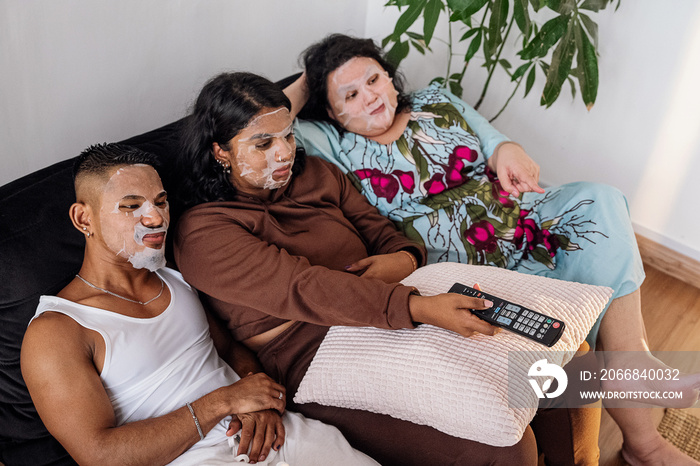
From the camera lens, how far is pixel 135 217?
4.25 ft

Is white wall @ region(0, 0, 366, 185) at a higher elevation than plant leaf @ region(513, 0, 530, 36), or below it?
below

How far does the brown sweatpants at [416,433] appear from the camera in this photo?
1276 mm

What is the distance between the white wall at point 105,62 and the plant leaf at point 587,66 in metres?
1.03

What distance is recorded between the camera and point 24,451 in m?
1.32

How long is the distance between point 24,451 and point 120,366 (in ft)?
1.05

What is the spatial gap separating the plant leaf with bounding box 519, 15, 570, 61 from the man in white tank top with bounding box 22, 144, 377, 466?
127cm

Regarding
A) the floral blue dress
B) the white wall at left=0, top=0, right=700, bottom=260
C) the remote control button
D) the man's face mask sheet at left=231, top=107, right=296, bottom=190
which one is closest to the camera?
the remote control button

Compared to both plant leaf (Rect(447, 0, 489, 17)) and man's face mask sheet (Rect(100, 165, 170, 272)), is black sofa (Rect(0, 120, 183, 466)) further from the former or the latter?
plant leaf (Rect(447, 0, 489, 17))

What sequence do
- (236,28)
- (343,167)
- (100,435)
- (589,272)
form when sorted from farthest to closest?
(236,28)
(343,167)
(589,272)
(100,435)

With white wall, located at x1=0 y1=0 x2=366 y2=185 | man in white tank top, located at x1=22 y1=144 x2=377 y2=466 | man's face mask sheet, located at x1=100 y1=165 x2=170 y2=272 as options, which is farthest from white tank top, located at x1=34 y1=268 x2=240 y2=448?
white wall, located at x1=0 y1=0 x2=366 y2=185

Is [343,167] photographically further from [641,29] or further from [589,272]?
[641,29]

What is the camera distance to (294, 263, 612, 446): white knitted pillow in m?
1.18

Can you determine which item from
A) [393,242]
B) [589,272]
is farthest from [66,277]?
[589,272]

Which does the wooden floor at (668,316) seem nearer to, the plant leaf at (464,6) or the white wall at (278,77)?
the white wall at (278,77)
